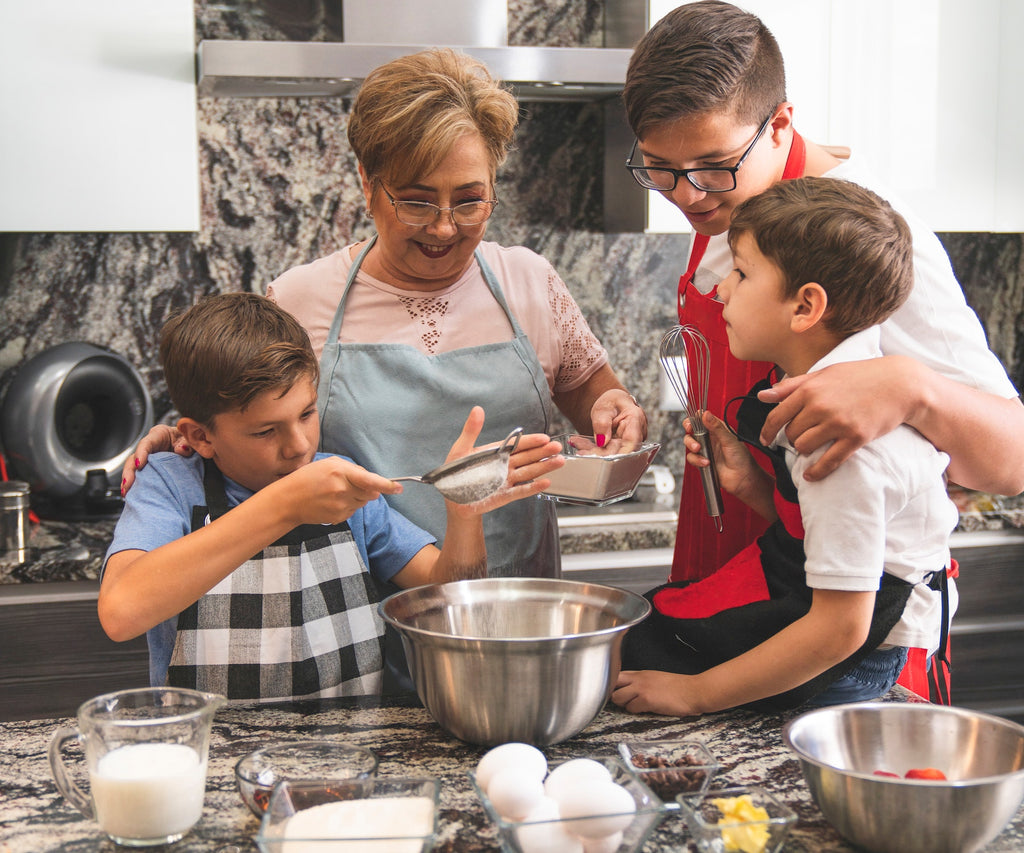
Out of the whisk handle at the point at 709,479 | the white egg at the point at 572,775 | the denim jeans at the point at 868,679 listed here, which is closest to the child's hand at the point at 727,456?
the whisk handle at the point at 709,479

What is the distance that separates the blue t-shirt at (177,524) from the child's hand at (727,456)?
398 mm

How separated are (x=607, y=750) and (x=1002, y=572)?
1.70 metres

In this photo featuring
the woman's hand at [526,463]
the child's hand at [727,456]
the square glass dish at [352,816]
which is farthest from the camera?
the child's hand at [727,456]

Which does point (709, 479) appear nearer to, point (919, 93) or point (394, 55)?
point (394, 55)

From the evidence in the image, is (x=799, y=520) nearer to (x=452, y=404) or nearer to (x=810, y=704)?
(x=810, y=704)

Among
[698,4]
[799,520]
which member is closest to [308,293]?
[698,4]

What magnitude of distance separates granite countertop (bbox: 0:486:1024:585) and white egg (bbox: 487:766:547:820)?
4.23 feet

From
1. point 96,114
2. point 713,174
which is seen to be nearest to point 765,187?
point 713,174

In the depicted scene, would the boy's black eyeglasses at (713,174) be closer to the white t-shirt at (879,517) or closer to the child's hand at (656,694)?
the white t-shirt at (879,517)

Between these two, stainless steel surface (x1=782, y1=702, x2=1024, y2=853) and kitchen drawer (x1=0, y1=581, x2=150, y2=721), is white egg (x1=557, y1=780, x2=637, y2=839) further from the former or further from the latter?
kitchen drawer (x1=0, y1=581, x2=150, y2=721)

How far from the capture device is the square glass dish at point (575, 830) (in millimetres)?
715

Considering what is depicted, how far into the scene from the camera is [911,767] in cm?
86

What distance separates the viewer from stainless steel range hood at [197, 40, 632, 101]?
Result: 1915mm

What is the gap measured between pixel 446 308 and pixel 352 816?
87 centimetres
